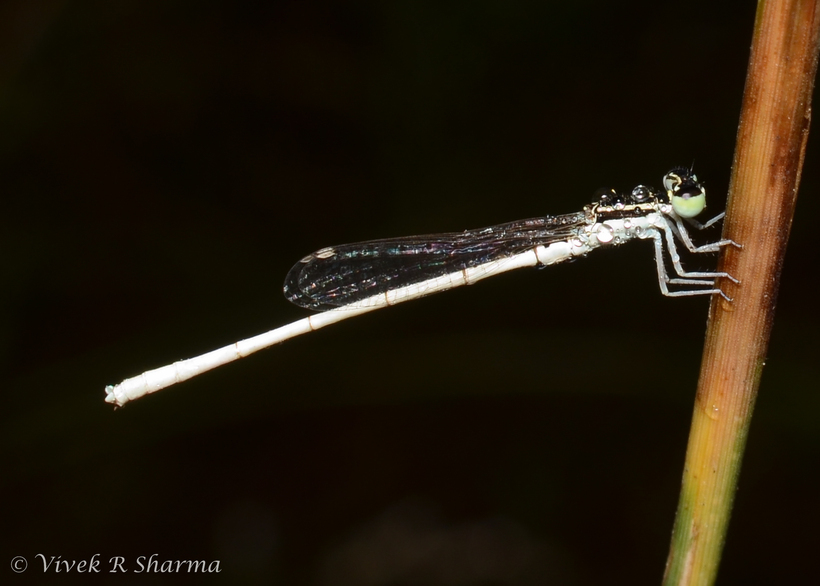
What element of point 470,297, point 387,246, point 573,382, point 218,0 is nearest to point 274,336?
point 387,246

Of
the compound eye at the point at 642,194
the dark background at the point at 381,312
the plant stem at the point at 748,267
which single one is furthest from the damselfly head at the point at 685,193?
the dark background at the point at 381,312

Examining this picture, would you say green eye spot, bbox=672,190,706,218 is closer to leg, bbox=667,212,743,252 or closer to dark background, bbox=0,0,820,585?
leg, bbox=667,212,743,252

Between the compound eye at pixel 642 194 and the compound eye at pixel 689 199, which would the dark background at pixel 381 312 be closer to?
the compound eye at pixel 642 194

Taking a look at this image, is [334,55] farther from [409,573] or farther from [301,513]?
[409,573]

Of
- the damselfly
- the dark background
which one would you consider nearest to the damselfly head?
the damselfly

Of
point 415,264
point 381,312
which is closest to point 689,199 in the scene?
point 415,264
